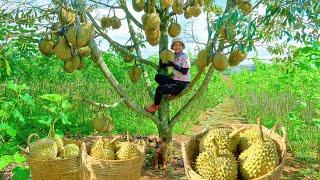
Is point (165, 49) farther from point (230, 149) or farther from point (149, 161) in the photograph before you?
point (230, 149)

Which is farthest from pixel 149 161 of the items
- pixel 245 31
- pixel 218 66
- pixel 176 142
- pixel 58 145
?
pixel 245 31

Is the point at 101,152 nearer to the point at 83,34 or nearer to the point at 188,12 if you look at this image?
the point at 83,34

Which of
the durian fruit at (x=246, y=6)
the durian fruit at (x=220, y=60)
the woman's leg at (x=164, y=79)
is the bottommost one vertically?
the woman's leg at (x=164, y=79)

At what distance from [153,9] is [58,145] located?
7.98 feet

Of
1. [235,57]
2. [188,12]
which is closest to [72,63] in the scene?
[188,12]

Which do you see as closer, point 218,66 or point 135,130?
point 218,66

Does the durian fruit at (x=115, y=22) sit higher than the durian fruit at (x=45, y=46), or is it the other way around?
the durian fruit at (x=115, y=22)

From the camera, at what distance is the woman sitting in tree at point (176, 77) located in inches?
235

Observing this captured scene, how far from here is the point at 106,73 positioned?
223 inches

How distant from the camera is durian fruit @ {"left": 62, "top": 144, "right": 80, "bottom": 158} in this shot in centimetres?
405

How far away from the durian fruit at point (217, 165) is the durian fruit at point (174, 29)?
4048mm

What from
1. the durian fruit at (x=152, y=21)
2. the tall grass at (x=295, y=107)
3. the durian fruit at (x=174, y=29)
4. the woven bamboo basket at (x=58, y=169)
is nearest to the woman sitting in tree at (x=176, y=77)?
the durian fruit at (x=174, y=29)

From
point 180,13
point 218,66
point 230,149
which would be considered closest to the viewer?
point 230,149

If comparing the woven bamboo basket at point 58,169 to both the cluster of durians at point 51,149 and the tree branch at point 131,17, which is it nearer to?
the cluster of durians at point 51,149
